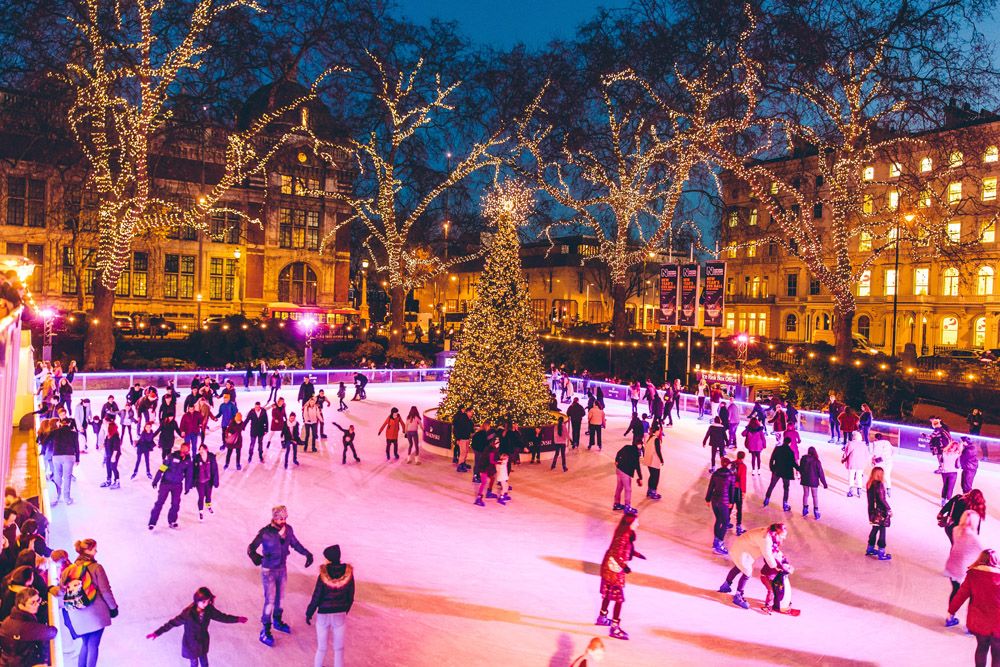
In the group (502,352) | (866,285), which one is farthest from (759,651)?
(866,285)

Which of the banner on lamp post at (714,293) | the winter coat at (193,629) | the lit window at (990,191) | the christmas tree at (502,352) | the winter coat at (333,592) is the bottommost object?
the winter coat at (193,629)

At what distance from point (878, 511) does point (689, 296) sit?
51.8 ft

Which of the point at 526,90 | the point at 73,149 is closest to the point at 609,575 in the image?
the point at 73,149

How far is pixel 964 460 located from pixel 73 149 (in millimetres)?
28162

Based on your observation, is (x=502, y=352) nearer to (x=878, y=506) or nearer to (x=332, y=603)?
(x=878, y=506)

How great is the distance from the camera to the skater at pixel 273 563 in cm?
710

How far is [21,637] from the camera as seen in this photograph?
483 cm

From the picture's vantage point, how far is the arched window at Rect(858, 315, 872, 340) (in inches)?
2076

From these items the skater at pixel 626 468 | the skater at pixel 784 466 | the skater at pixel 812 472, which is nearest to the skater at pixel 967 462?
the skater at pixel 812 472

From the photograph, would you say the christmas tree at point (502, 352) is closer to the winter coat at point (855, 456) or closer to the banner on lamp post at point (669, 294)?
the winter coat at point (855, 456)

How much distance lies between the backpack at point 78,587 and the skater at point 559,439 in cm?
1012

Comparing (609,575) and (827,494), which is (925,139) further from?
(609,575)

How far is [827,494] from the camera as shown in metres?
13.5

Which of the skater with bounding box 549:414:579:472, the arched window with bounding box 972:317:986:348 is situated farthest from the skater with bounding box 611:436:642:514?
the arched window with bounding box 972:317:986:348
